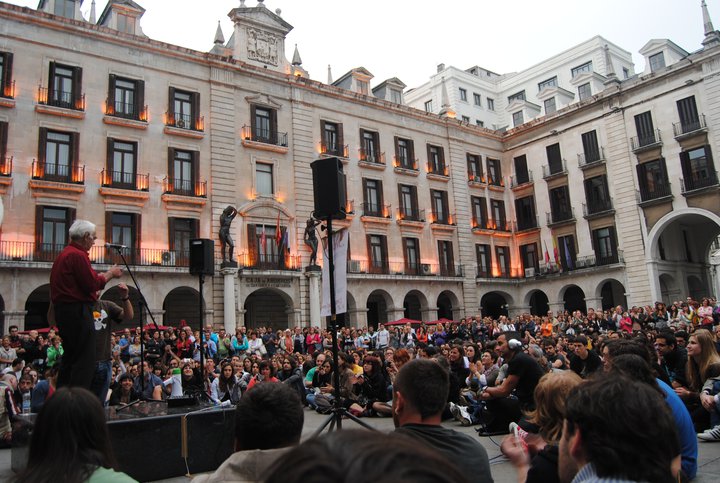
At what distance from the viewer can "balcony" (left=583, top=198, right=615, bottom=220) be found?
33625 mm

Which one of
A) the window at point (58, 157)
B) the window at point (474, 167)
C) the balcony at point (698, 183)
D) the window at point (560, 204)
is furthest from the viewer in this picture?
the window at point (474, 167)

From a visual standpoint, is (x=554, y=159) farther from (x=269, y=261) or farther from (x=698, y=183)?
(x=269, y=261)

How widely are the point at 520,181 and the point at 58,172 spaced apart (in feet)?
91.5

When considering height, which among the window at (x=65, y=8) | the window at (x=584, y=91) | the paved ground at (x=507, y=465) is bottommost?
the paved ground at (x=507, y=465)

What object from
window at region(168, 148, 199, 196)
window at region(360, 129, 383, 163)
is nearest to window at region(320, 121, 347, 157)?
window at region(360, 129, 383, 163)

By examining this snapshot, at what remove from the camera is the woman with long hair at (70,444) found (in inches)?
98.9

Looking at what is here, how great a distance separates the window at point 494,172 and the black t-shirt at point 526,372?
3188 centimetres

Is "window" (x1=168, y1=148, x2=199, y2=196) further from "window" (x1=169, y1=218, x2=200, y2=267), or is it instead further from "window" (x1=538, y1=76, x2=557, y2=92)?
"window" (x1=538, y1=76, x2=557, y2=92)

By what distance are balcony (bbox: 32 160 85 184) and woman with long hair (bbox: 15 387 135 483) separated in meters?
23.5

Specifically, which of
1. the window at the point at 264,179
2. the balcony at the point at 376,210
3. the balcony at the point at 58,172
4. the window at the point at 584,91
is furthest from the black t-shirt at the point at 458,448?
the window at the point at 584,91

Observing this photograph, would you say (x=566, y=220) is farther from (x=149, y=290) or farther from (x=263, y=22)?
(x=149, y=290)

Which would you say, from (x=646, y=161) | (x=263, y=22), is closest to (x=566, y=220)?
(x=646, y=161)

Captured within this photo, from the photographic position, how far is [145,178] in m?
25.5

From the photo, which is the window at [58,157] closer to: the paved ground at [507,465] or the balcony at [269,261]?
the balcony at [269,261]
